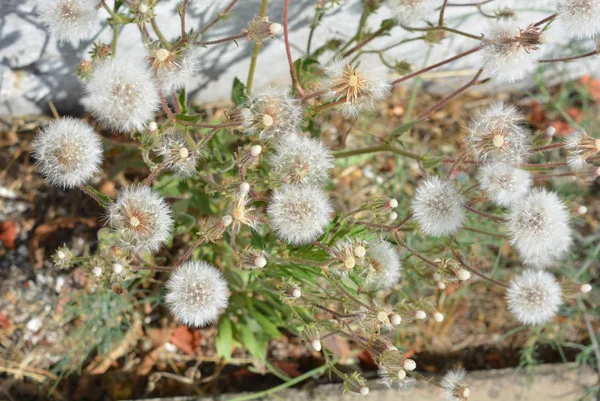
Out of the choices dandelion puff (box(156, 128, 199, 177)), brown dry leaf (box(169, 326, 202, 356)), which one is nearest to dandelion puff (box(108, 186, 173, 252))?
dandelion puff (box(156, 128, 199, 177))

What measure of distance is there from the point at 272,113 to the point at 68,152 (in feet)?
1.72

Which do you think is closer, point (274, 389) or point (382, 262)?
point (382, 262)

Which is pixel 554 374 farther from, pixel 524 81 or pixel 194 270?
pixel 194 270

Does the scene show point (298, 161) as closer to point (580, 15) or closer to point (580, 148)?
point (580, 148)

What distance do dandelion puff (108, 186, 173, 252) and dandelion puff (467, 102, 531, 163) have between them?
85 cm

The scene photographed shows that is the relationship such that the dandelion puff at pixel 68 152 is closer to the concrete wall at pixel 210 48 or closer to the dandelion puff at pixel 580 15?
the concrete wall at pixel 210 48

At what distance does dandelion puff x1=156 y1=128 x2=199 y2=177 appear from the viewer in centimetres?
152

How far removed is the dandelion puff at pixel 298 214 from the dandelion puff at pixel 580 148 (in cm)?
68

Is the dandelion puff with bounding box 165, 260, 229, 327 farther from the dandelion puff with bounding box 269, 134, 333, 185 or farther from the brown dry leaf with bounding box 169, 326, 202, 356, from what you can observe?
the brown dry leaf with bounding box 169, 326, 202, 356

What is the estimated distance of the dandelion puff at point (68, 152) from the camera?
58.9 inches

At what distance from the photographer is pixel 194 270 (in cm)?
157

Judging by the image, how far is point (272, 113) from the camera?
4.95ft

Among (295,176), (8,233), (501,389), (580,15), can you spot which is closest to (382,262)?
(295,176)

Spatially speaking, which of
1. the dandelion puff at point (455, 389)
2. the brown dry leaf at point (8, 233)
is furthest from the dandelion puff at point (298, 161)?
the brown dry leaf at point (8, 233)
